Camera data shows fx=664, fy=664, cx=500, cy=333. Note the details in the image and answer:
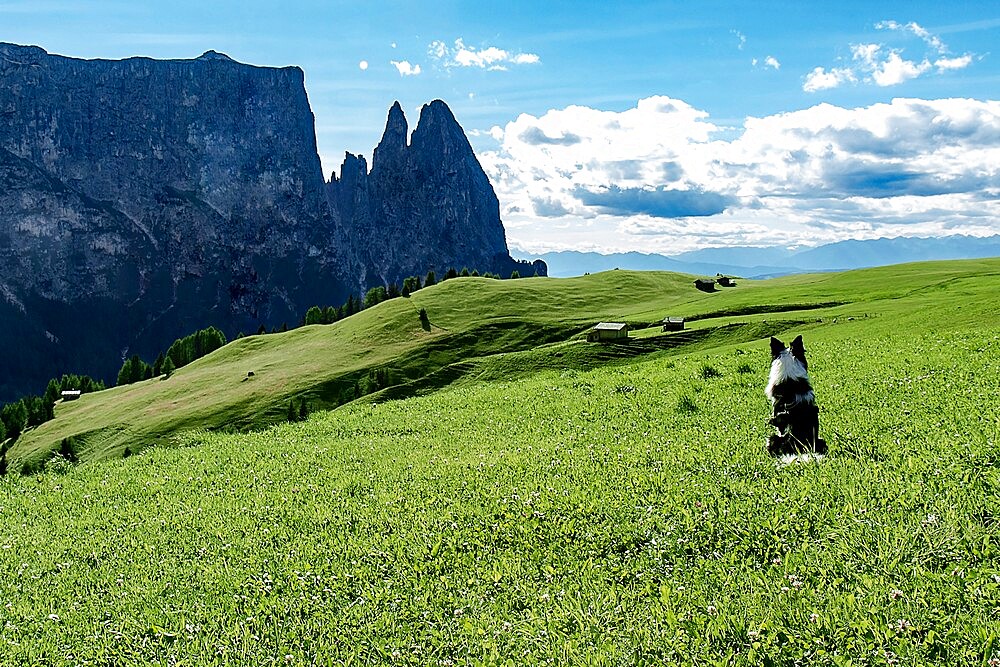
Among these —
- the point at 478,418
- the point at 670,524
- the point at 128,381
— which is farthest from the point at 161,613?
the point at 128,381

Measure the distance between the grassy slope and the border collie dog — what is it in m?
40.4

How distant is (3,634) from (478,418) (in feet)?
60.4

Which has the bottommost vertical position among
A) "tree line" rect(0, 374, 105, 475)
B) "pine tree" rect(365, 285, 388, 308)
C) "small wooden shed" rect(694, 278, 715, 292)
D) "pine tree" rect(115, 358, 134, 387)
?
"tree line" rect(0, 374, 105, 475)

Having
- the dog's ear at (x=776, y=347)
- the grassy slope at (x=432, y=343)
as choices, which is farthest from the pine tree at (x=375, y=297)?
the dog's ear at (x=776, y=347)

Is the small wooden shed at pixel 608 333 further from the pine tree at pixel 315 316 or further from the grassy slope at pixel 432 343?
the pine tree at pixel 315 316

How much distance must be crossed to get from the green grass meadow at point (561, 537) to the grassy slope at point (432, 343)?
33478mm

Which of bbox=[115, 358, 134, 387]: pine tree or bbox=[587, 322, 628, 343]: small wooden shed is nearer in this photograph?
bbox=[587, 322, 628, 343]: small wooden shed

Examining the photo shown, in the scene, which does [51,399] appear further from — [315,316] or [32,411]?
[315,316]

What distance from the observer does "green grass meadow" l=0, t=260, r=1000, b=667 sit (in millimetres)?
8359

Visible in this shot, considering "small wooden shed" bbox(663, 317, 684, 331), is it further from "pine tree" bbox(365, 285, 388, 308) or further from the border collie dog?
"pine tree" bbox(365, 285, 388, 308)

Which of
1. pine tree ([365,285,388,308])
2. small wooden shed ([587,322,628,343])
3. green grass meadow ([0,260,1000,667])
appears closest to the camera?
green grass meadow ([0,260,1000,667])

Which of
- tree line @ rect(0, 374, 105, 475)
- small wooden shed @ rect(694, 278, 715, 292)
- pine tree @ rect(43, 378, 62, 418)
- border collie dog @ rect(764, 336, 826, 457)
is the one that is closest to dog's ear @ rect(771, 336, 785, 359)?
border collie dog @ rect(764, 336, 826, 457)

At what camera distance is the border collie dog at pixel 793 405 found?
1416 cm

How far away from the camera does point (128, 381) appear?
5886 inches
